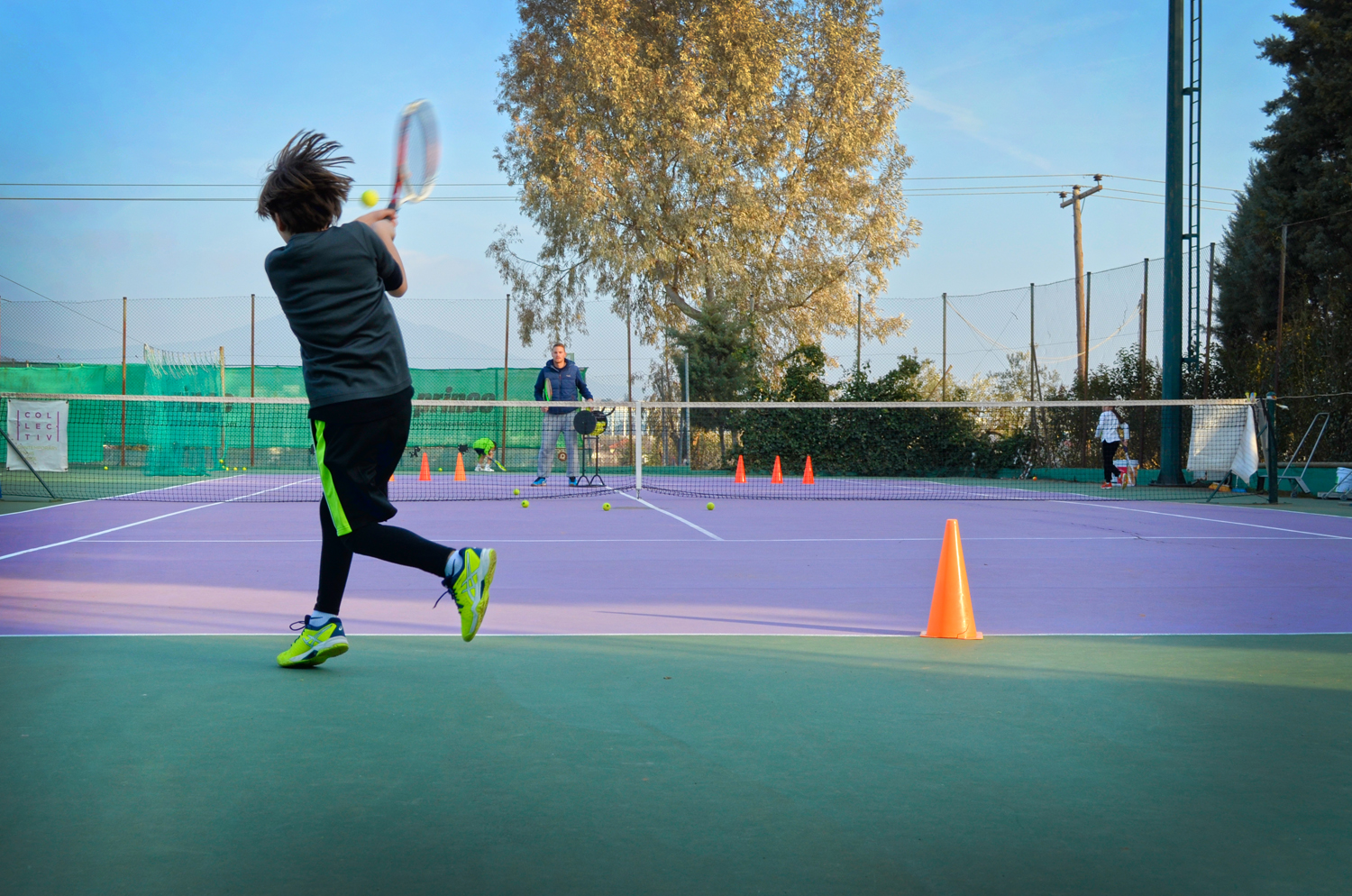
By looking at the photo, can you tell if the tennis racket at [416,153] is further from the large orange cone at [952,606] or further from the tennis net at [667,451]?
the tennis net at [667,451]

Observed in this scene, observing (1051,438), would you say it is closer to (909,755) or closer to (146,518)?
(146,518)

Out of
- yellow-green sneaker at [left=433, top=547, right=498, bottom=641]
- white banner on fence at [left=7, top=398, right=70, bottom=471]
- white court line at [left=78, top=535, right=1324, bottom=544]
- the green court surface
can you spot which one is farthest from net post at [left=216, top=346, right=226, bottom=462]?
yellow-green sneaker at [left=433, top=547, right=498, bottom=641]

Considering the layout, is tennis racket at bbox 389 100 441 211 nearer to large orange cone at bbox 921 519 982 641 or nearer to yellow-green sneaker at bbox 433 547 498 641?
yellow-green sneaker at bbox 433 547 498 641

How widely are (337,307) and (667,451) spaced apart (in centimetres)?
2026

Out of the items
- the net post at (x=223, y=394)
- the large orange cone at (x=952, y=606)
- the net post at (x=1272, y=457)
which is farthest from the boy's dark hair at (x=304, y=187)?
the net post at (x=223, y=394)

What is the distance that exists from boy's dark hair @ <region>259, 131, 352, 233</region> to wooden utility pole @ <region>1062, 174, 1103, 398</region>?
1864cm

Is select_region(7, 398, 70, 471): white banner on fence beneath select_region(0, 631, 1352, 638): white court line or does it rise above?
above

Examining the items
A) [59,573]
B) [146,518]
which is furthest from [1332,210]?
[59,573]

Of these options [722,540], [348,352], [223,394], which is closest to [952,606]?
[348,352]

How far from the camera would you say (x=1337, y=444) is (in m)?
14.6

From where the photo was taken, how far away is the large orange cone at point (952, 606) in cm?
428

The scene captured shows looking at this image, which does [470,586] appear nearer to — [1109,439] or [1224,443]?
[1224,443]

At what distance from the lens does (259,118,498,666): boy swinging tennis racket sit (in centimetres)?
341

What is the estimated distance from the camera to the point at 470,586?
11.6 ft
